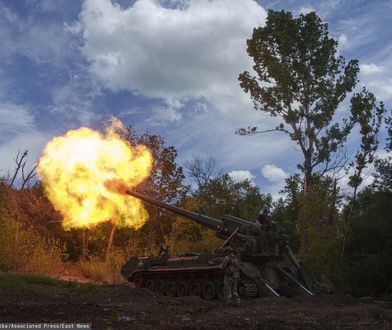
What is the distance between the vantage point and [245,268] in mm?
17109

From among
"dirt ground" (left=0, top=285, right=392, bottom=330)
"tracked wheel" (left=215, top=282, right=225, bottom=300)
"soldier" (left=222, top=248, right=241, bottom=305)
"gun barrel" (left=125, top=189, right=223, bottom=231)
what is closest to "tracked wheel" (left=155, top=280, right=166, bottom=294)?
"gun barrel" (left=125, top=189, right=223, bottom=231)

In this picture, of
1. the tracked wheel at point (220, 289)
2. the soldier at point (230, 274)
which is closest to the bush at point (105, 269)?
the tracked wheel at point (220, 289)

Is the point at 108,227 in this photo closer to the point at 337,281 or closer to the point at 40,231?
the point at 40,231

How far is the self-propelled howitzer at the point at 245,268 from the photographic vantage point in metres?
17.3

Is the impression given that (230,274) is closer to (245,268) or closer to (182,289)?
(245,268)

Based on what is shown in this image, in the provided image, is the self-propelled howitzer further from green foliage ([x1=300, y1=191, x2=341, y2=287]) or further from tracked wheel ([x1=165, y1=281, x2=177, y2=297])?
green foliage ([x1=300, y1=191, x2=341, y2=287])

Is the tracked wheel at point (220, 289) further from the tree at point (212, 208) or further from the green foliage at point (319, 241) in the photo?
the tree at point (212, 208)

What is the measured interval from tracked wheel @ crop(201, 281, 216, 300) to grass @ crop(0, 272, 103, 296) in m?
3.82

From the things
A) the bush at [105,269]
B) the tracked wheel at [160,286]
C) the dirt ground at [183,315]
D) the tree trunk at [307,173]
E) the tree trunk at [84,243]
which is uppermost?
the tree trunk at [307,173]

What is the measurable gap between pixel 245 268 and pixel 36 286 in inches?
285

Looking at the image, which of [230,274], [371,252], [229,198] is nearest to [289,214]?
[229,198]

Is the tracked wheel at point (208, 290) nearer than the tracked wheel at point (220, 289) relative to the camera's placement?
No

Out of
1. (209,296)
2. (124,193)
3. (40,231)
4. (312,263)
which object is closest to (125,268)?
(124,193)

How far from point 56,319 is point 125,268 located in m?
13.0
